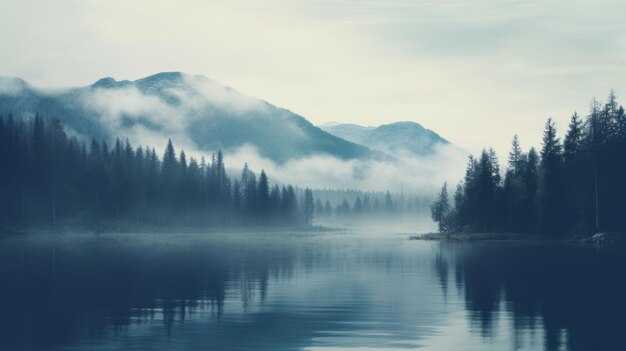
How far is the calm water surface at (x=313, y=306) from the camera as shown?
Result: 25875mm

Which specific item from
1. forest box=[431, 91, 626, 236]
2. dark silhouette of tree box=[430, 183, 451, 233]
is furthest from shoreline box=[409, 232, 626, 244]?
dark silhouette of tree box=[430, 183, 451, 233]

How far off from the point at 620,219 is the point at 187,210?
381 ft

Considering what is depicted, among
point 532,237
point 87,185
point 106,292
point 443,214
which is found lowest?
point 106,292

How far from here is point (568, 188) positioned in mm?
106125

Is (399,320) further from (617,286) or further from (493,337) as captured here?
(617,286)

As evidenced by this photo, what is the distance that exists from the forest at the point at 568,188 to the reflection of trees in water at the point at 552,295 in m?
36.1

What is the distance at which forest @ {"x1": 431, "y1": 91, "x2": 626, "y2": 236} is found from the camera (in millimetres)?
100188

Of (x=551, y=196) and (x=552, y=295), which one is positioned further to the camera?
(x=551, y=196)

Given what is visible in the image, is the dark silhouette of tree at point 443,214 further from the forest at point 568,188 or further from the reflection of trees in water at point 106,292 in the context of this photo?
the reflection of trees in water at point 106,292

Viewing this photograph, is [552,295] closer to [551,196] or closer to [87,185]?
[551,196]

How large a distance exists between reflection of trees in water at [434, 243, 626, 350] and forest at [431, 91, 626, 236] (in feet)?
118

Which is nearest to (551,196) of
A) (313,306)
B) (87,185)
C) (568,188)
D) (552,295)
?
(568,188)

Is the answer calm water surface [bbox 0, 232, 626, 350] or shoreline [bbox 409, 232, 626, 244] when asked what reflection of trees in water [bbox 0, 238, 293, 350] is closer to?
calm water surface [bbox 0, 232, 626, 350]

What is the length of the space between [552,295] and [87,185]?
5394 inches
